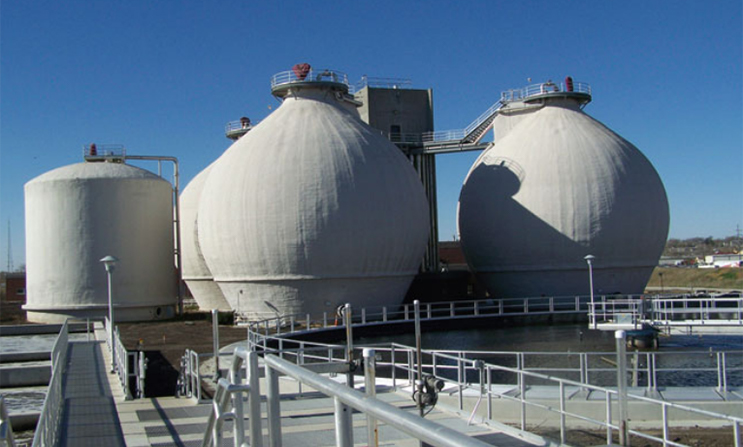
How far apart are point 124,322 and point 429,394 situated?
103 feet

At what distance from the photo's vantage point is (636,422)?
1441cm

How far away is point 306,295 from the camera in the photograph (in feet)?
108

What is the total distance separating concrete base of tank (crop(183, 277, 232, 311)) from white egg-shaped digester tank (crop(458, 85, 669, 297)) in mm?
13549

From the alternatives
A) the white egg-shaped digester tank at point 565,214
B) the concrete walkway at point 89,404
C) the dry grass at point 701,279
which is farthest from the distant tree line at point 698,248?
the concrete walkway at point 89,404

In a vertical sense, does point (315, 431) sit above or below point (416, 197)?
below

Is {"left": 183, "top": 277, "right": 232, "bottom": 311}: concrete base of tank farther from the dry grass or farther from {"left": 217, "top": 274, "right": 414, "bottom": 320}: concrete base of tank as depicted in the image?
the dry grass

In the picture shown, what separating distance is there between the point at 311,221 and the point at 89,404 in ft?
59.9

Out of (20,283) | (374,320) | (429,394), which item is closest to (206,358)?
(374,320)

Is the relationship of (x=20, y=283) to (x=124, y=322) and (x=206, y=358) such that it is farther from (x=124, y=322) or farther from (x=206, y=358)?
(x=206, y=358)

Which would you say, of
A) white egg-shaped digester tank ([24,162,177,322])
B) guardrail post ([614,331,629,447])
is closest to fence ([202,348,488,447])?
guardrail post ([614,331,629,447])

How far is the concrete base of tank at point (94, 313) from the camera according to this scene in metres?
38.3

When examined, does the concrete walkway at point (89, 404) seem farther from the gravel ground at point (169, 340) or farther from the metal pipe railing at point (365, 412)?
the metal pipe railing at point (365, 412)

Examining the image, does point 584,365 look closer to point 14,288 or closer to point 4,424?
point 4,424

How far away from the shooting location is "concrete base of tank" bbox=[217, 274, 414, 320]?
33.1 metres
